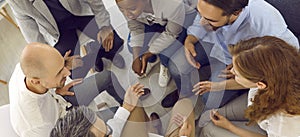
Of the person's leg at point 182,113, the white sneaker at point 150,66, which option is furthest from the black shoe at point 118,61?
the person's leg at point 182,113

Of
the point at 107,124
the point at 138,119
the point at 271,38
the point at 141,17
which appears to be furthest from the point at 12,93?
the point at 271,38

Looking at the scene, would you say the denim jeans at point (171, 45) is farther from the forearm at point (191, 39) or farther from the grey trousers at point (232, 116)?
the grey trousers at point (232, 116)

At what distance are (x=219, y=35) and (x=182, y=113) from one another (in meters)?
0.35

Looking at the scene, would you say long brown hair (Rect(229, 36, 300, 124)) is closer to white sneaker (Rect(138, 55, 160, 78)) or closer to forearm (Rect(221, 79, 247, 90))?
forearm (Rect(221, 79, 247, 90))

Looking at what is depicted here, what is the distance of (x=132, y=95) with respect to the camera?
1573mm

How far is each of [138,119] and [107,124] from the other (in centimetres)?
14

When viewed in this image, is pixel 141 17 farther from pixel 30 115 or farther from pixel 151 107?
pixel 30 115

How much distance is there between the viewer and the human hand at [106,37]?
1763 millimetres

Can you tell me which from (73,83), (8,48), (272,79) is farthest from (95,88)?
(8,48)

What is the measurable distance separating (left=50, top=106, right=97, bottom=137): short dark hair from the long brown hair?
0.51 metres

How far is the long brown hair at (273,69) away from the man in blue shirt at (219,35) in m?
0.17

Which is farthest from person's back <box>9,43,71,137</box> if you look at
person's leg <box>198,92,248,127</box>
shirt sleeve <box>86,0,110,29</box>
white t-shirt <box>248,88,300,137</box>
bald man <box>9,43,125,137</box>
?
white t-shirt <box>248,88,300,137</box>

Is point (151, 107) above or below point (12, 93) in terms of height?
below

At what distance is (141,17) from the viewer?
1.64m
